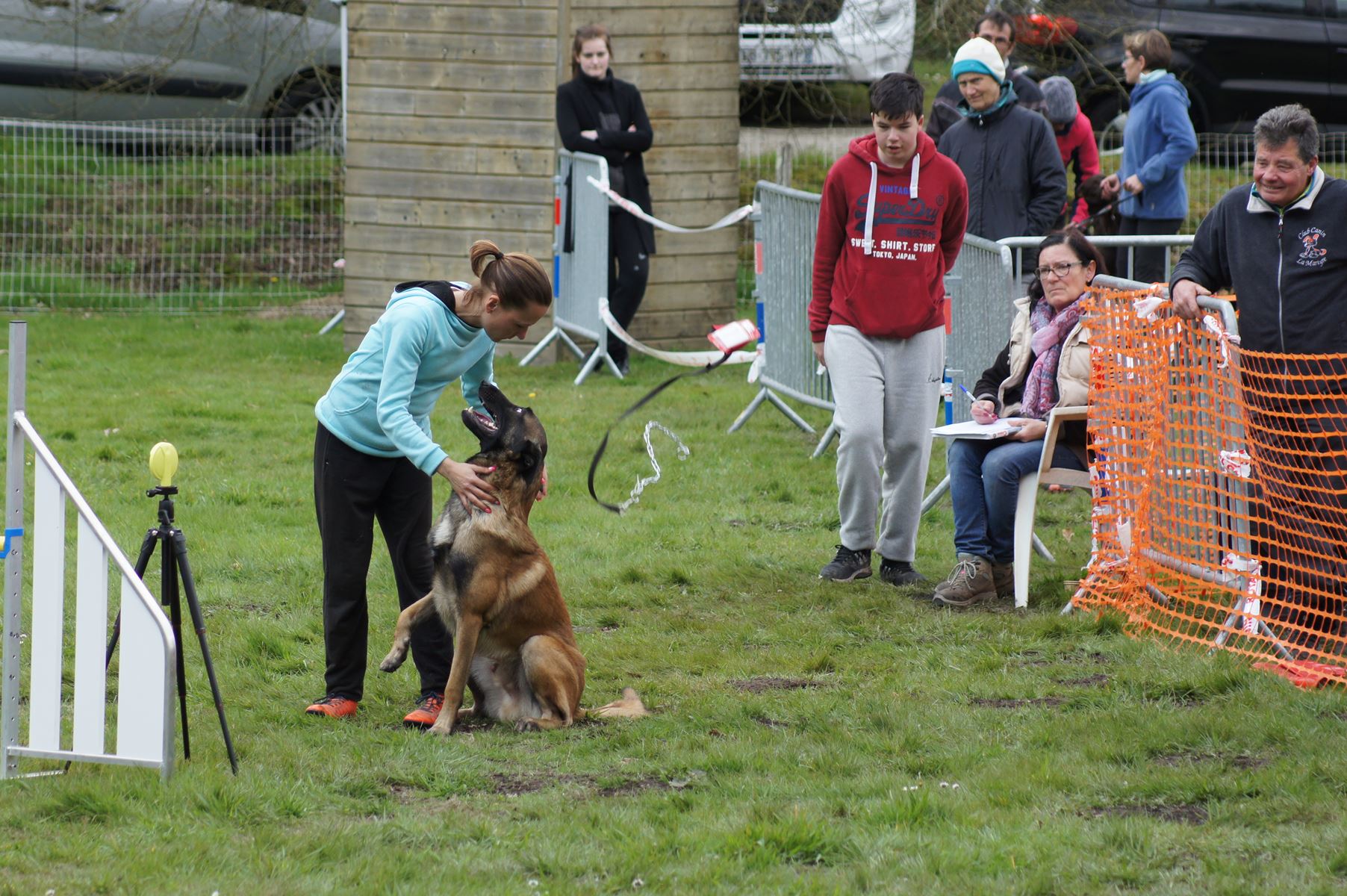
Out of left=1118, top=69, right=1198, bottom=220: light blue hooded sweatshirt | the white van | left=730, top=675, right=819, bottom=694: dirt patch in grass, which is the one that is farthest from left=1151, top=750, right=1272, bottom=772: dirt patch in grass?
the white van

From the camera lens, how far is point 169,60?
1502 centimetres

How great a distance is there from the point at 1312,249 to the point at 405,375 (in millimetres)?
3363

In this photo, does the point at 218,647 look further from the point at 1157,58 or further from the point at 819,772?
the point at 1157,58

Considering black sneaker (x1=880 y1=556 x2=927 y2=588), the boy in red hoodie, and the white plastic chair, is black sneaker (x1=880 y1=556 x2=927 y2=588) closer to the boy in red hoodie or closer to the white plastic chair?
the boy in red hoodie

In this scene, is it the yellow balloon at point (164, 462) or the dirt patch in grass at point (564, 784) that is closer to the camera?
the yellow balloon at point (164, 462)

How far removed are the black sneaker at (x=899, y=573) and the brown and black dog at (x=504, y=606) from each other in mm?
2058

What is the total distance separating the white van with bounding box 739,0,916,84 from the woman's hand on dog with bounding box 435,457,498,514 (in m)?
10.9

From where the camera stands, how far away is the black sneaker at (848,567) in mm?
6719

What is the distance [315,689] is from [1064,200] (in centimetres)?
519

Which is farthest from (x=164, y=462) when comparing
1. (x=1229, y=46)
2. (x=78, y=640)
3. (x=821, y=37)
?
(x=1229, y=46)

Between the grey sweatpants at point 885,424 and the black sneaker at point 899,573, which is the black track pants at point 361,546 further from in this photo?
the black sneaker at point 899,573

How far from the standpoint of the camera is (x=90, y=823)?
12.8 ft

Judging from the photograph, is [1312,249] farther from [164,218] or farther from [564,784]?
[164,218]

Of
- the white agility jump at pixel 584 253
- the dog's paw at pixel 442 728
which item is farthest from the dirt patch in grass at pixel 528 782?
the white agility jump at pixel 584 253
